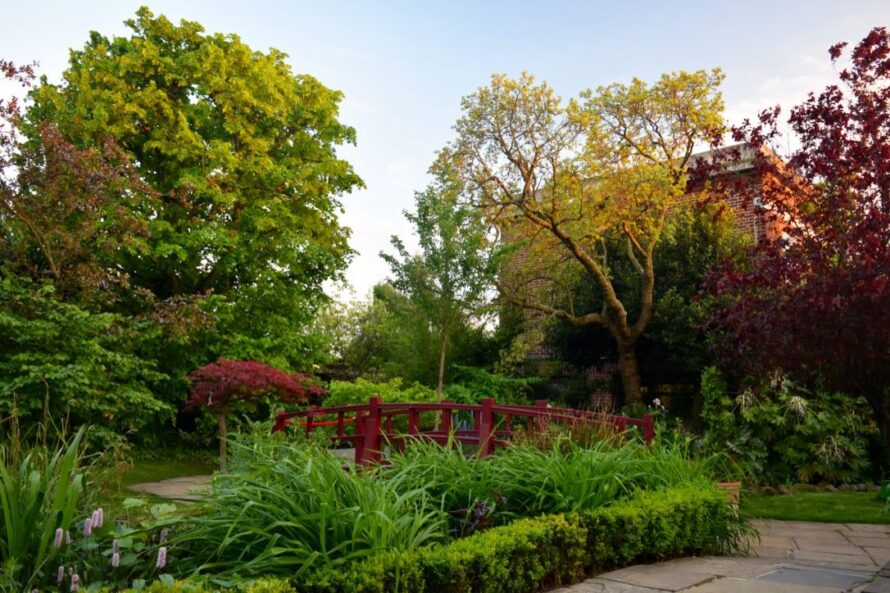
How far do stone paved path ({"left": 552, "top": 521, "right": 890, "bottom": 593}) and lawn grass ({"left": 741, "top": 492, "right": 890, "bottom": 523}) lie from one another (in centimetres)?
102

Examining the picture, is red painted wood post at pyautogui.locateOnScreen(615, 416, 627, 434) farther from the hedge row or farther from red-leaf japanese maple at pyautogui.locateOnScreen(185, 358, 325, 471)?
red-leaf japanese maple at pyautogui.locateOnScreen(185, 358, 325, 471)

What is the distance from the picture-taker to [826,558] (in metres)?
6.26

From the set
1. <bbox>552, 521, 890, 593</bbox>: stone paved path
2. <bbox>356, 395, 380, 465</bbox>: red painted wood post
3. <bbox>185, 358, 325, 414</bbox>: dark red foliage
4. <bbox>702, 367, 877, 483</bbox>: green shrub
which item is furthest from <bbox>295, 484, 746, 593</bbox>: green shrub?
<bbox>185, 358, 325, 414</bbox>: dark red foliage

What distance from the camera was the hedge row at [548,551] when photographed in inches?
134

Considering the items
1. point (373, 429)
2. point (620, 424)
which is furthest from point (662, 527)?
point (373, 429)

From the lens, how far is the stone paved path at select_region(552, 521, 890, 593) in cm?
446

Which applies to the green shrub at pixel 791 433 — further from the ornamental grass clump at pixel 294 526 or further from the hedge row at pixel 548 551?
the ornamental grass clump at pixel 294 526

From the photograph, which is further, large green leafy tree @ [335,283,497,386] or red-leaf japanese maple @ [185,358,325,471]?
large green leafy tree @ [335,283,497,386]

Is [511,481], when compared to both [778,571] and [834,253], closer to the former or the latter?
[778,571]

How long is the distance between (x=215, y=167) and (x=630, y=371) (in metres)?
10.1

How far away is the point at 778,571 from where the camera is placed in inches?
200

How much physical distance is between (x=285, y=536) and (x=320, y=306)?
554 inches

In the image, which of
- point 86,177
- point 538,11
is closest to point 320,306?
point 86,177

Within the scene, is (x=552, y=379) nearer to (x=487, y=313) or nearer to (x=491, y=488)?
(x=487, y=313)
